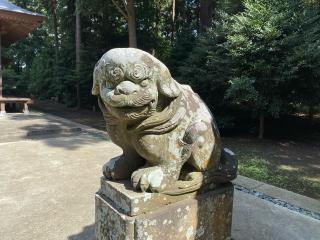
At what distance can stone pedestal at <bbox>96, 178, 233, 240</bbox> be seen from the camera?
1699mm

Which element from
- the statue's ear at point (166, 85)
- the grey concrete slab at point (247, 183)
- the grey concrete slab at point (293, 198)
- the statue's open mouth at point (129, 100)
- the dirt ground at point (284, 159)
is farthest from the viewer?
the dirt ground at point (284, 159)

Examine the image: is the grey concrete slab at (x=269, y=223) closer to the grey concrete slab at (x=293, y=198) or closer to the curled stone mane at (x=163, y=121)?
the grey concrete slab at (x=293, y=198)

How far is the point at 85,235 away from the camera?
2500 millimetres

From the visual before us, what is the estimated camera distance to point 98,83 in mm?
1676

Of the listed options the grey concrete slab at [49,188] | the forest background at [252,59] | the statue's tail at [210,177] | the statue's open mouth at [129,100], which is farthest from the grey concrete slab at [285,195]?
the forest background at [252,59]

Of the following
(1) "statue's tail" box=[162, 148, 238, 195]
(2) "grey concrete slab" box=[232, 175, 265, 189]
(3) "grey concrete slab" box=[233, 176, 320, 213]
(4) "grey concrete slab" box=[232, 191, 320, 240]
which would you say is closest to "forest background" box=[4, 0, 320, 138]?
(2) "grey concrete slab" box=[232, 175, 265, 189]

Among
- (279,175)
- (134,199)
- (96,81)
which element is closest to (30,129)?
(279,175)

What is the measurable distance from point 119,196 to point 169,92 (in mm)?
684

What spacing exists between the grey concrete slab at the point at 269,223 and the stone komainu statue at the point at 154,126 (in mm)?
708

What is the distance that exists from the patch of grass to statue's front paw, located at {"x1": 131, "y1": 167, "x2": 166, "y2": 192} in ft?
9.13

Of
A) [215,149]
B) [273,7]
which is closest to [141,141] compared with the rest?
[215,149]

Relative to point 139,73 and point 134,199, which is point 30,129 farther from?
point 139,73

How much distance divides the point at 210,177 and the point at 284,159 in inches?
154

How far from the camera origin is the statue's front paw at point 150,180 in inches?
66.9
